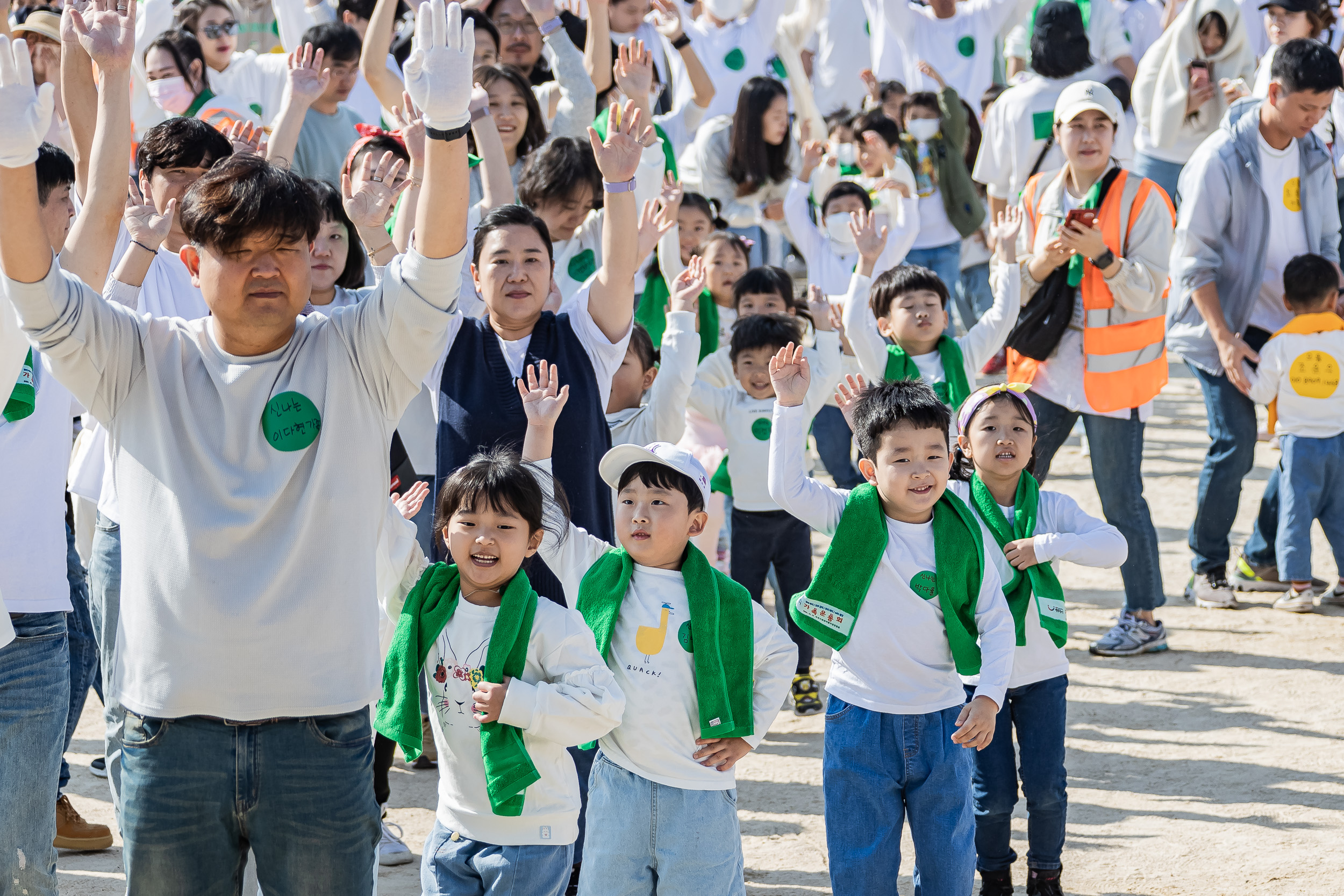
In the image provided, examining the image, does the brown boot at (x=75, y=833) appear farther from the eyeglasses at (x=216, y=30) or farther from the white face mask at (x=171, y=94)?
the eyeglasses at (x=216, y=30)

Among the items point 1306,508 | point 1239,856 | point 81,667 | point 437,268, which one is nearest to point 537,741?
point 437,268

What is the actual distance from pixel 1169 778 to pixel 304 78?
3.65 m

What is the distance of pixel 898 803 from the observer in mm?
3340

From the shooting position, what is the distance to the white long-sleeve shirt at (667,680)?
3111 millimetres

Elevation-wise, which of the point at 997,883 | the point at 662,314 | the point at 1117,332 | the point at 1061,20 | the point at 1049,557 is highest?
the point at 1061,20

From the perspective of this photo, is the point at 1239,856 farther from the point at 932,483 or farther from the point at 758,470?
the point at 758,470

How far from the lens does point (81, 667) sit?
385cm

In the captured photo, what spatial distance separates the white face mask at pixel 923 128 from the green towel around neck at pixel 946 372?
386 centimetres

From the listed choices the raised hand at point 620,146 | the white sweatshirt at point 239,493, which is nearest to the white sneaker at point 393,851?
the white sweatshirt at point 239,493

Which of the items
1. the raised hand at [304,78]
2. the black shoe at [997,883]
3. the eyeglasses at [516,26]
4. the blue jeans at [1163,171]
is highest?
the eyeglasses at [516,26]

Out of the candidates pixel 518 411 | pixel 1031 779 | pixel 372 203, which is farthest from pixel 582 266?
pixel 1031 779

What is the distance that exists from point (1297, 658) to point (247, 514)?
4.76 meters

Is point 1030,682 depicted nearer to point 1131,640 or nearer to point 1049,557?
point 1049,557

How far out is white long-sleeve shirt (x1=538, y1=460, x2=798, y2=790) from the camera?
311 centimetres
